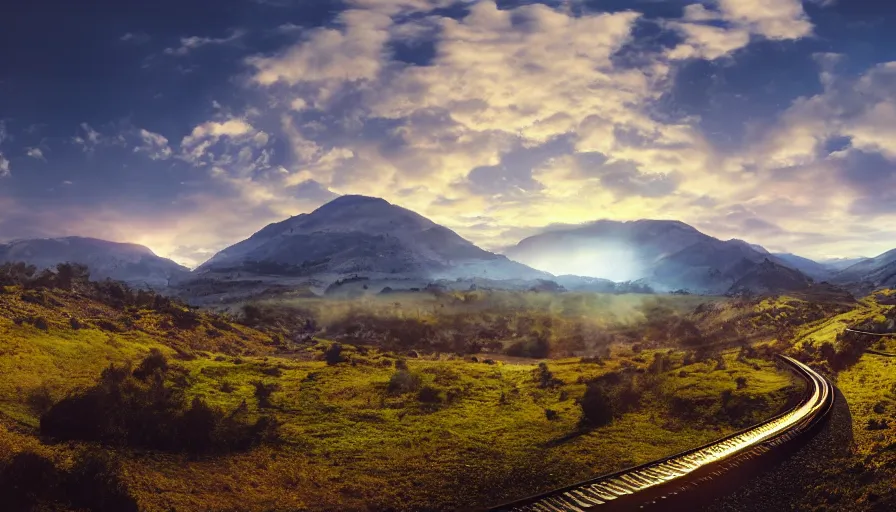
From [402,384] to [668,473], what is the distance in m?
26.9

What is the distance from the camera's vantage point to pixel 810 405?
3750cm

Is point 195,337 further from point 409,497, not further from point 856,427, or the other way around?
point 856,427

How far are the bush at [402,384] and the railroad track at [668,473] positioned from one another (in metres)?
25.1

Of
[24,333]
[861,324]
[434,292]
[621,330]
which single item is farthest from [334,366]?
[434,292]

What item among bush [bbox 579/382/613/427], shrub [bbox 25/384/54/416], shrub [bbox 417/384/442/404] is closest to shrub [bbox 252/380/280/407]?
shrub [bbox 417/384/442/404]

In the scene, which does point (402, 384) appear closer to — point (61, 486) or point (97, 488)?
point (97, 488)

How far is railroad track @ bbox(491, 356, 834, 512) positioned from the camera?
20.6 metres

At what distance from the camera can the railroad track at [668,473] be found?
67.7 ft

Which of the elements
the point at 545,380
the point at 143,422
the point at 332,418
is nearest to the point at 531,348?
the point at 545,380

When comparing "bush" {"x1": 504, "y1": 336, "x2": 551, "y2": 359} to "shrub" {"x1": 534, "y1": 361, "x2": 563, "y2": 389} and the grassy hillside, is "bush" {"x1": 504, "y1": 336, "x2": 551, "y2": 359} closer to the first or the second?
the grassy hillside

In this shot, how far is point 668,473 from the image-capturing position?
24.5 m

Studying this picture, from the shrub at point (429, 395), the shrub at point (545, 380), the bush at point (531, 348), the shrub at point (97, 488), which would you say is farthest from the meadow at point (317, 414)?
the bush at point (531, 348)

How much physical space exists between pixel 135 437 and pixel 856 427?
144 ft

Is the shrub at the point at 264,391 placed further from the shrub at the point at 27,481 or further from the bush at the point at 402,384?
the shrub at the point at 27,481
